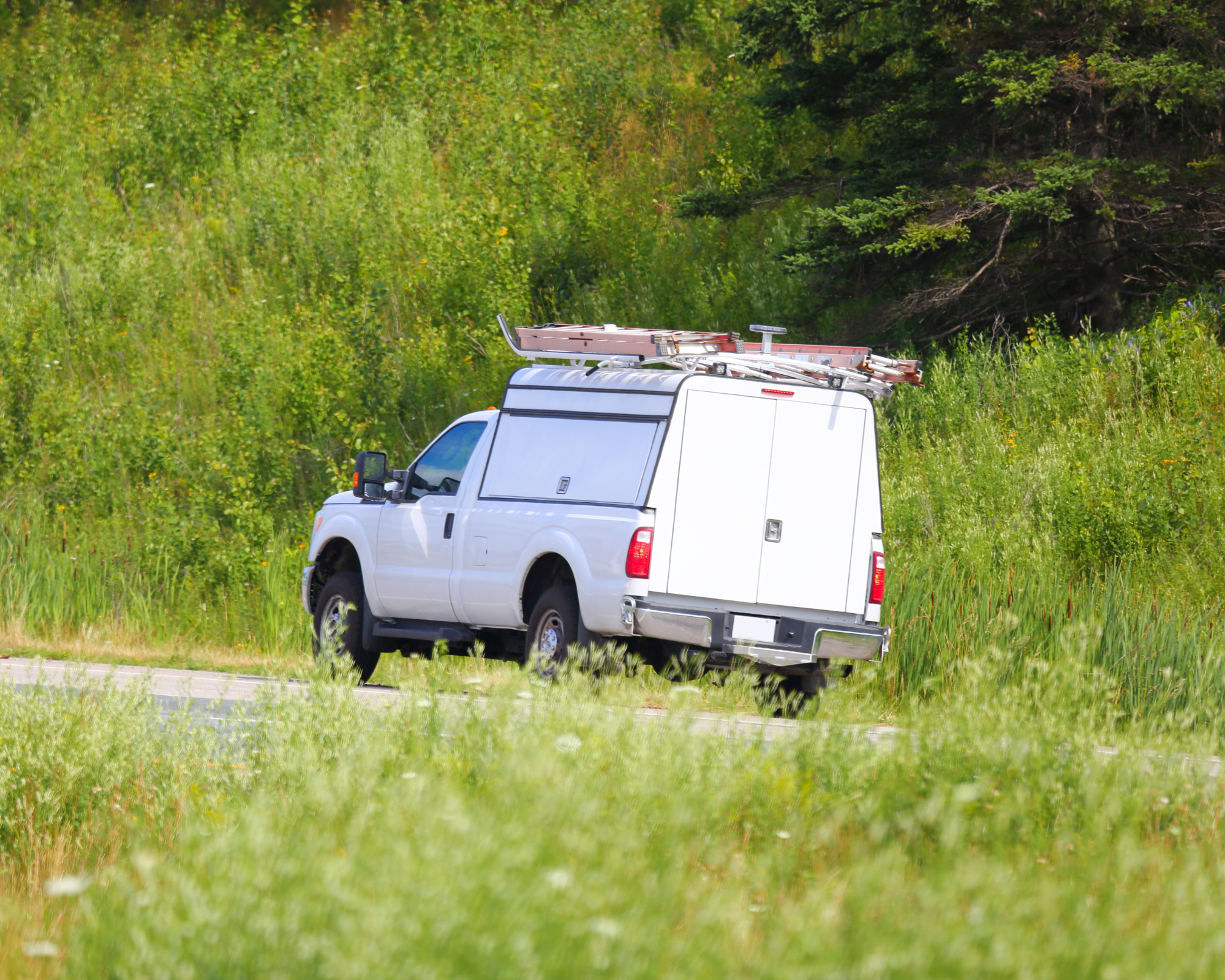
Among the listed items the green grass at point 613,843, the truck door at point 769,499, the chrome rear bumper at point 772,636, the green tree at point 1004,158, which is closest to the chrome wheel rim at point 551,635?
the chrome rear bumper at point 772,636

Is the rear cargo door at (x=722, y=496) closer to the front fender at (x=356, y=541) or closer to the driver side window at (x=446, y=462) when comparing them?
the driver side window at (x=446, y=462)

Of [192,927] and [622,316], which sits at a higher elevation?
[622,316]

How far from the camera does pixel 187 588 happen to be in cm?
1923

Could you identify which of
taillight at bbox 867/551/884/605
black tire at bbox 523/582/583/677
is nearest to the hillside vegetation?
taillight at bbox 867/551/884/605

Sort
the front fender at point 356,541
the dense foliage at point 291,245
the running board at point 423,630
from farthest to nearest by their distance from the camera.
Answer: the dense foliage at point 291,245 → the front fender at point 356,541 → the running board at point 423,630

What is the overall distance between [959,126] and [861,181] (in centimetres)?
164

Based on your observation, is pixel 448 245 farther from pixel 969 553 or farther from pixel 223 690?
pixel 223 690

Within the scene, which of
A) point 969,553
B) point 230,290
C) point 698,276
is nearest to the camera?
point 969,553

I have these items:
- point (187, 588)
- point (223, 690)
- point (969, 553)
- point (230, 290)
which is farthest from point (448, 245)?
point (223, 690)

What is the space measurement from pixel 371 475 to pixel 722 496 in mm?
3485

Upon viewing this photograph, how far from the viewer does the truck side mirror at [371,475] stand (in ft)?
41.2

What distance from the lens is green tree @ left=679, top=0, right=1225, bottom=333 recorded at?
16.4 metres

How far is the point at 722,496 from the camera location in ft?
34.6

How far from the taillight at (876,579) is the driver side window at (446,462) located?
3.28 meters
